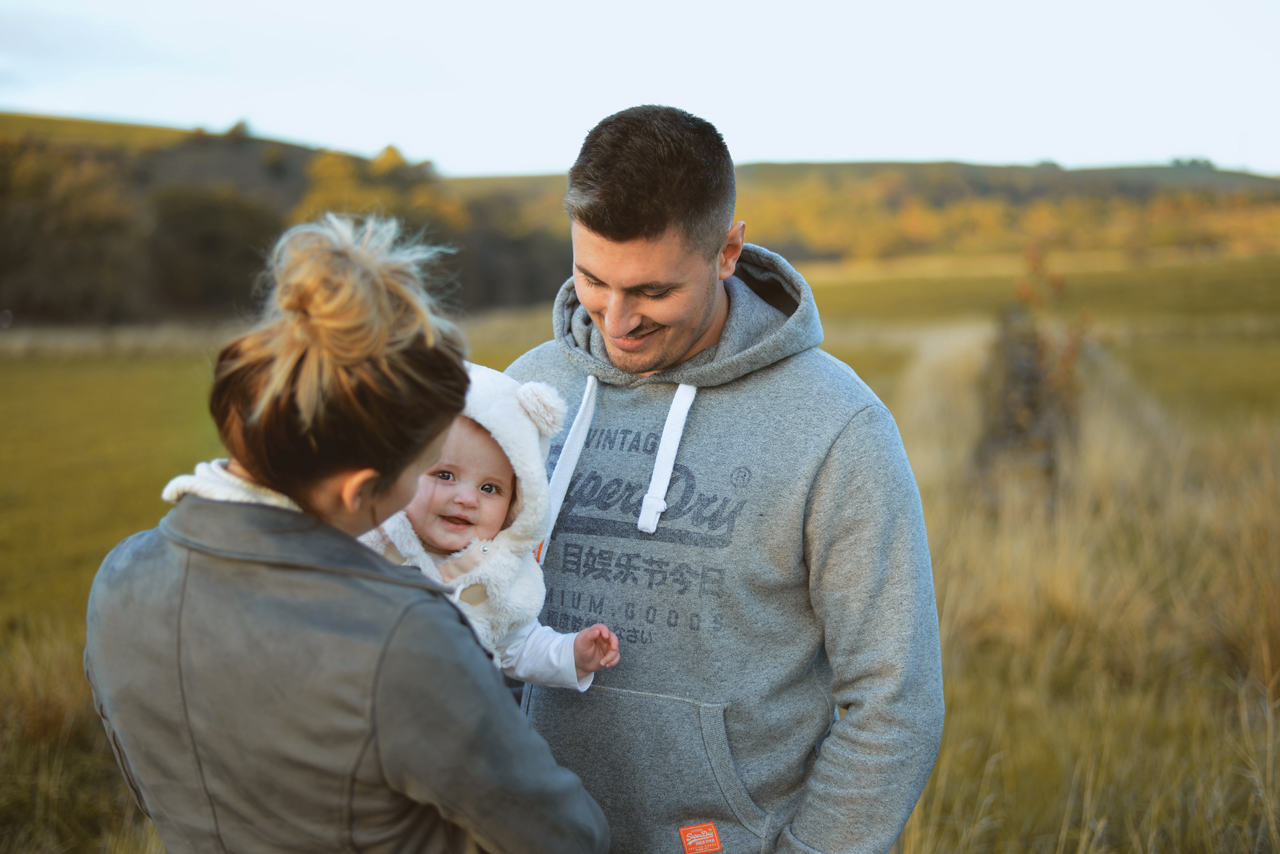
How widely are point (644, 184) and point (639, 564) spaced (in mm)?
857

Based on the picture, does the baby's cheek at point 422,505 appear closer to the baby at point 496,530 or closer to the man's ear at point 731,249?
the baby at point 496,530

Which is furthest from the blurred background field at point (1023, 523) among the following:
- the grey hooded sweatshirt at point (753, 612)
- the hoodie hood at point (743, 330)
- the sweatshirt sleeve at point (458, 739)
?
the grey hooded sweatshirt at point (753, 612)

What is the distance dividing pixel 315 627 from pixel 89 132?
51.6m

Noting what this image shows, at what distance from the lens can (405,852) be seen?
1130 mm

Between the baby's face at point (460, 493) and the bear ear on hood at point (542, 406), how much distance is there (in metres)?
0.10

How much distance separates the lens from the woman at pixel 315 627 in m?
1.02

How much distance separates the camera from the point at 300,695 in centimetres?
101

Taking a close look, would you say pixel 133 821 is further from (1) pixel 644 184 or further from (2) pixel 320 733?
(1) pixel 644 184

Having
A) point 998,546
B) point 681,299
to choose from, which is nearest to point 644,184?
point 681,299

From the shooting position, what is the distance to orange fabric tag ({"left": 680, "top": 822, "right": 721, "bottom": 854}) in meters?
1.78

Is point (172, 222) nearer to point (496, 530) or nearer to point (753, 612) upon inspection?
point (496, 530)

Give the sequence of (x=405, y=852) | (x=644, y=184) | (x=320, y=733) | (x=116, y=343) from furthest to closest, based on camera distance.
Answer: (x=116, y=343), (x=644, y=184), (x=405, y=852), (x=320, y=733)

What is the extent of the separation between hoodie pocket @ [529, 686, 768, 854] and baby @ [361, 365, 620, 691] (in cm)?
16

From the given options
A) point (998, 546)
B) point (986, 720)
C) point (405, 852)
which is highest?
point (405, 852)
